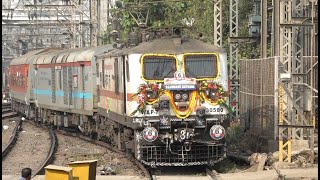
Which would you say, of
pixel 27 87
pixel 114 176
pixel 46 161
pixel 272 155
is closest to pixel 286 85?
pixel 272 155

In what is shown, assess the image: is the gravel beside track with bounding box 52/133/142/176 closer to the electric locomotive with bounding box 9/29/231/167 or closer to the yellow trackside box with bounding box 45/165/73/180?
the electric locomotive with bounding box 9/29/231/167

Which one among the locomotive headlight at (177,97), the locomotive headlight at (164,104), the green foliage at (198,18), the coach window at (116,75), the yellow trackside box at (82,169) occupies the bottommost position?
the yellow trackside box at (82,169)

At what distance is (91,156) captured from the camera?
62.6 feet

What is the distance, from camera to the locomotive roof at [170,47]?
1605 cm

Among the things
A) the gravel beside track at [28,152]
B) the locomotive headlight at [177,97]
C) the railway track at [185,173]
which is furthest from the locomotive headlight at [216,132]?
the gravel beside track at [28,152]

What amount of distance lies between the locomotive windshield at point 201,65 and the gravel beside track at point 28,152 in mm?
4362

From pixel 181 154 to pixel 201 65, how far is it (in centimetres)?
186

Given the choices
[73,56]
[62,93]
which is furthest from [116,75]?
[62,93]

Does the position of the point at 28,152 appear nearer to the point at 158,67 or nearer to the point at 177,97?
the point at 158,67

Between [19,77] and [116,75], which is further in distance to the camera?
[19,77]

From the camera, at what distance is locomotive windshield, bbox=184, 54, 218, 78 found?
16.0m

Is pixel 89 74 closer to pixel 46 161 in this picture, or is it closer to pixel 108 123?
pixel 108 123

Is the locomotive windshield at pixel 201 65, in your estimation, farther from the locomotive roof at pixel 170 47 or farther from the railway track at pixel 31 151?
the railway track at pixel 31 151

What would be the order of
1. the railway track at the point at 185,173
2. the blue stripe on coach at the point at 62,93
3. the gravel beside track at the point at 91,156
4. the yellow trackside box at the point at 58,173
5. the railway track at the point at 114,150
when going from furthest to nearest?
the blue stripe on coach at the point at 62,93, the gravel beside track at the point at 91,156, the railway track at the point at 114,150, the railway track at the point at 185,173, the yellow trackside box at the point at 58,173
